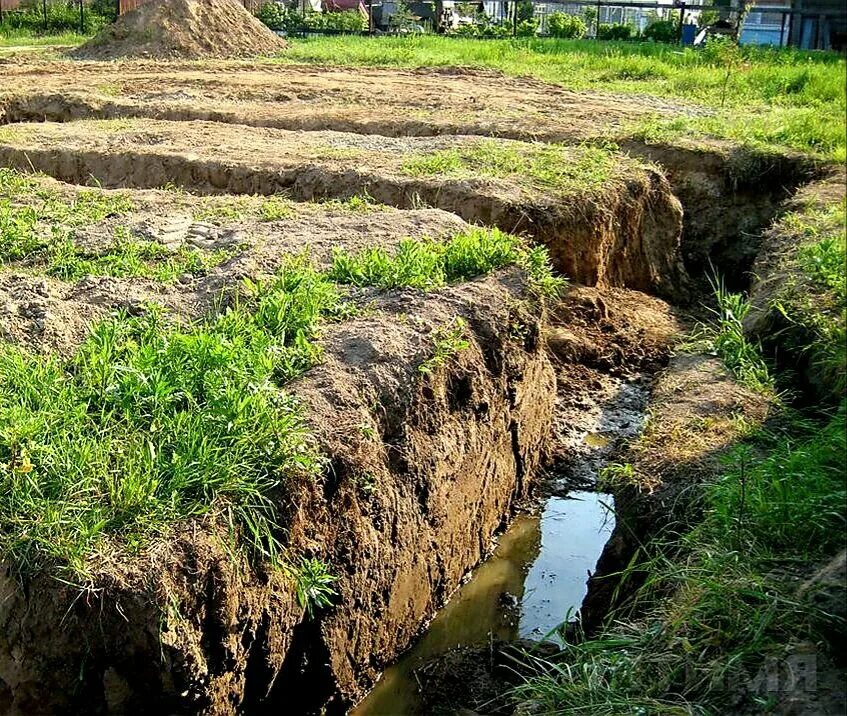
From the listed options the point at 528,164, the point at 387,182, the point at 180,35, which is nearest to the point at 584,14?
the point at 180,35

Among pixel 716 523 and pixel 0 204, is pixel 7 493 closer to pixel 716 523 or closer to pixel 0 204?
pixel 716 523

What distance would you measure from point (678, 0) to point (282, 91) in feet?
51.2

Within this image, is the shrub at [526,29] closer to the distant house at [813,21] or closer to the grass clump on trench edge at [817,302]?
the distant house at [813,21]

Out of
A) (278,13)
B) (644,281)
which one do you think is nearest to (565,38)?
(278,13)

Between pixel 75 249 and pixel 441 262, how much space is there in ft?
7.83

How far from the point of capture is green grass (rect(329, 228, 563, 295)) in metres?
6.46

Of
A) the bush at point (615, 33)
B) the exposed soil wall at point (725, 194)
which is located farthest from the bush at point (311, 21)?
the exposed soil wall at point (725, 194)

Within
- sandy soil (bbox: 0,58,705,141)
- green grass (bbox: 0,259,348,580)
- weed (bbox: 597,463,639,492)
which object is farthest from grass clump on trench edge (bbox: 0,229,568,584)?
sandy soil (bbox: 0,58,705,141)

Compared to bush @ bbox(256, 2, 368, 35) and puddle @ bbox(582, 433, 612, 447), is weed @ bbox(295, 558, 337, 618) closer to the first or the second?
puddle @ bbox(582, 433, 612, 447)

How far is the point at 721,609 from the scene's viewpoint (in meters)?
3.83

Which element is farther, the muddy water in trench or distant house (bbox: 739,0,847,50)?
the muddy water in trench

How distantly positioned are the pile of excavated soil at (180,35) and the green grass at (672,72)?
3.70ft

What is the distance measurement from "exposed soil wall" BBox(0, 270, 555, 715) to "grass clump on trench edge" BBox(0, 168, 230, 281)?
1.33 m

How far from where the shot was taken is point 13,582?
385 cm
